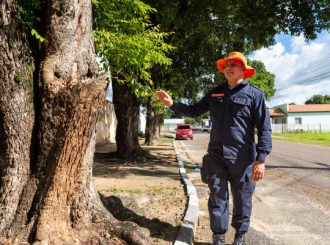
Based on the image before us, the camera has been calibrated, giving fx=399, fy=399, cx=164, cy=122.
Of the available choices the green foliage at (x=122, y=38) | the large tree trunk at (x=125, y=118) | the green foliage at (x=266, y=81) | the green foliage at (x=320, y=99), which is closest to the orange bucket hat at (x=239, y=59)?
the green foliage at (x=122, y=38)

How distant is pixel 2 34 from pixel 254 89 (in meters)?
2.49

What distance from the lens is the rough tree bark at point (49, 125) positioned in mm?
3531

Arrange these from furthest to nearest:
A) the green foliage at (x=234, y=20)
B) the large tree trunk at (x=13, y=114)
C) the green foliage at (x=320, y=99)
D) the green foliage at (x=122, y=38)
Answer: the green foliage at (x=320, y=99)
the green foliage at (x=234, y=20)
the green foliage at (x=122, y=38)
the large tree trunk at (x=13, y=114)

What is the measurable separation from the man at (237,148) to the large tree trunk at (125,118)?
922cm

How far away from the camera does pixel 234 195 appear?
13.7 feet

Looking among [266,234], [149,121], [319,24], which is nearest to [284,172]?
[319,24]

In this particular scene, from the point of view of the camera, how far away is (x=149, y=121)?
25031 mm

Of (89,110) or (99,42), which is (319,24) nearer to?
(99,42)

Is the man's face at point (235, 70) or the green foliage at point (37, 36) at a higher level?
the green foliage at point (37, 36)

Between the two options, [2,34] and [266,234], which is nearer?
[2,34]

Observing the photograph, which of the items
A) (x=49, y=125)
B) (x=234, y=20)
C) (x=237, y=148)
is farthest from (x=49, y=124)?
(x=234, y=20)

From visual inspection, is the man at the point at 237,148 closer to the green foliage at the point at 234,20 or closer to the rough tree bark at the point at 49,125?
the rough tree bark at the point at 49,125

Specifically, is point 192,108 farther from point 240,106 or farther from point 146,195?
point 146,195

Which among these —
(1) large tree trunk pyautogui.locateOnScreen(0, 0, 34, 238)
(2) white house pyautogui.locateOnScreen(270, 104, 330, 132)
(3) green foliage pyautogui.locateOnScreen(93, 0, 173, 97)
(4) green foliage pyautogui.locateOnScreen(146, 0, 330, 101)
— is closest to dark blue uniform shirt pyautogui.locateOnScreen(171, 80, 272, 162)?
(3) green foliage pyautogui.locateOnScreen(93, 0, 173, 97)
